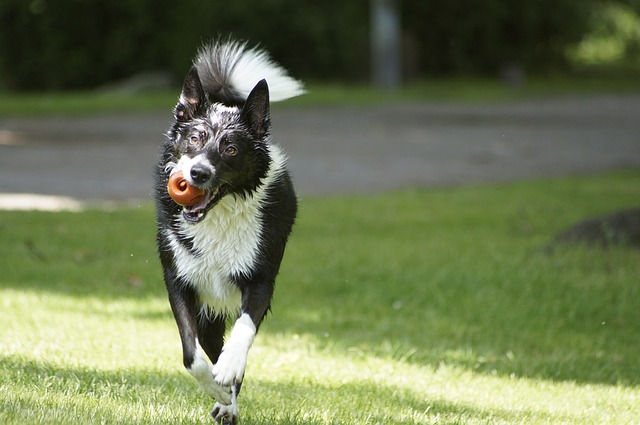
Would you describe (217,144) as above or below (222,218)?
above

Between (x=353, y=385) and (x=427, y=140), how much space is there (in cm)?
1263

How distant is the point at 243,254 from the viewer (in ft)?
16.1

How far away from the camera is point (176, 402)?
504 centimetres

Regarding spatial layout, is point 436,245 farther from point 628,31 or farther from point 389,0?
point 628,31

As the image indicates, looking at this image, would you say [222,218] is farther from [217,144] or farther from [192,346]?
[192,346]

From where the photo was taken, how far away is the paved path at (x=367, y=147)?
44.5ft

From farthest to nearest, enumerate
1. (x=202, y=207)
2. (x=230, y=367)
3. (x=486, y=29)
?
(x=486, y=29), (x=202, y=207), (x=230, y=367)

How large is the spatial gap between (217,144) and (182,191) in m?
0.28

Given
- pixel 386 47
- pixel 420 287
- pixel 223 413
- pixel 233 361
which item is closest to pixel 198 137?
pixel 233 361

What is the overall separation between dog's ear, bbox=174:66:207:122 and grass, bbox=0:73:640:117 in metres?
15.6

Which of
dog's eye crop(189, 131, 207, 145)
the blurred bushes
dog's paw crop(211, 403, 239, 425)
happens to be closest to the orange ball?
dog's eye crop(189, 131, 207, 145)

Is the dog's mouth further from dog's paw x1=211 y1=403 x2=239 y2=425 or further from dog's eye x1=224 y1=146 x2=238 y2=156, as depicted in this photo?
dog's paw x1=211 y1=403 x2=239 y2=425

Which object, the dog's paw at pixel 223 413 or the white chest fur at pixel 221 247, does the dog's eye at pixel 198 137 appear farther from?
the dog's paw at pixel 223 413

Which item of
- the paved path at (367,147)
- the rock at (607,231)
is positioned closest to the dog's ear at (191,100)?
the rock at (607,231)
